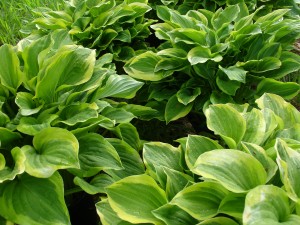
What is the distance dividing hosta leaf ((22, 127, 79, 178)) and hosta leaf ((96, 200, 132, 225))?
0.56 feet

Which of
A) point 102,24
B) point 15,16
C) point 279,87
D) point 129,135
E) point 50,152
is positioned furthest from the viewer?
point 15,16

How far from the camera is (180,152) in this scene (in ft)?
5.23

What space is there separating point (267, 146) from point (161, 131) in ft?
4.69

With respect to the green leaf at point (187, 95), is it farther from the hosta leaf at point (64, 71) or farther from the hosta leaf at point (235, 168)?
the hosta leaf at point (235, 168)

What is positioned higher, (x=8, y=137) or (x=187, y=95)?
(x=8, y=137)

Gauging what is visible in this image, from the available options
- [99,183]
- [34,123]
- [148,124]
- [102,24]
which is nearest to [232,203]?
[99,183]

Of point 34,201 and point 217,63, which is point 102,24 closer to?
point 217,63

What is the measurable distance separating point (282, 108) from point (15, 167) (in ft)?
3.48

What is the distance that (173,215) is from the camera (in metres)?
1.29

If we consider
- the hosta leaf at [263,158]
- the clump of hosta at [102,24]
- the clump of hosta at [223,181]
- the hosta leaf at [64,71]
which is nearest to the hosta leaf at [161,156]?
the clump of hosta at [223,181]

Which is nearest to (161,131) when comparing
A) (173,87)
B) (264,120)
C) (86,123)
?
(173,87)

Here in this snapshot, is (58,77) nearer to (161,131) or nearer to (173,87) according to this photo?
(173,87)

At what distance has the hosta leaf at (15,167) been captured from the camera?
1.38m

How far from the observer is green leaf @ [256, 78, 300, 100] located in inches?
91.2
